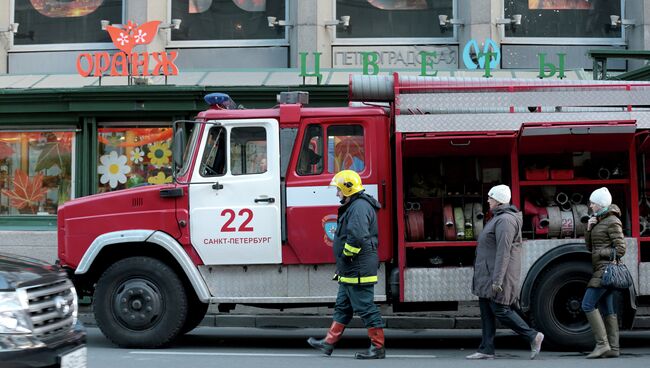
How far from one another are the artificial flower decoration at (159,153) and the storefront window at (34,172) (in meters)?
1.54

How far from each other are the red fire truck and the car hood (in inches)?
159

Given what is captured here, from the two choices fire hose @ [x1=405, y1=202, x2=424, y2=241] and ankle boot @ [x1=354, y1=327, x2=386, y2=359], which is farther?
fire hose @ [x1=405, y1=202, x2=424, y2=241]

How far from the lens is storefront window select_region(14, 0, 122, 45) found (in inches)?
782

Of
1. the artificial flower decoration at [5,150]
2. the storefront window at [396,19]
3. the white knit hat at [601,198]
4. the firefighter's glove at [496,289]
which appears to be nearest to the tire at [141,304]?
the firefighter's glove at [496,289]

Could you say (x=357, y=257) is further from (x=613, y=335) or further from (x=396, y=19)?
(x=396, y=19)

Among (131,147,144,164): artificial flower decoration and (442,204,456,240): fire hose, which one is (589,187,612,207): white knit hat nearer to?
(442,204,456,240): fire hose

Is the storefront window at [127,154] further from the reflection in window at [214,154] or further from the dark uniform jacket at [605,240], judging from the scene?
the dark uniform jacket at [605,240]

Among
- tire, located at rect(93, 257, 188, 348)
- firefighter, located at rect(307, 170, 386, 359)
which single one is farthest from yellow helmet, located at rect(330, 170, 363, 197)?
tire, located at rect(93, 257, 188, 348)

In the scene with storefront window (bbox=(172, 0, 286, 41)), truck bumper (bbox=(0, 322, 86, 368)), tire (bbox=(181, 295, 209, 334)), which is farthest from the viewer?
storefront window (bbox=(172, 0, 286, 41))

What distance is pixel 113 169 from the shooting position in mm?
17594

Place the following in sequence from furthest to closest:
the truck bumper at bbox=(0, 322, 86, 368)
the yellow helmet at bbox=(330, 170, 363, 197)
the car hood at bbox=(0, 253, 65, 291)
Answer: the yellow helmet at bbox=(330, 170, 363, 197)
the car hood at bbox=(0, 253, 65, 291)
the truck bumper at bbox=(0, 322, 86, 368)

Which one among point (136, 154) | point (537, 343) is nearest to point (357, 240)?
point (537, 343)

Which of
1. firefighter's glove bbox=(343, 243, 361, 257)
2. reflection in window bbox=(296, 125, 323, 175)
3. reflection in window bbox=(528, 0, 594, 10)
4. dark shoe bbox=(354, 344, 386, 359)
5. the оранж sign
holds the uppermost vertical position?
reflection in window bbox=(528, 0, 594, 10)

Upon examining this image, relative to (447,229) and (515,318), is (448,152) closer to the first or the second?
(447,229)
